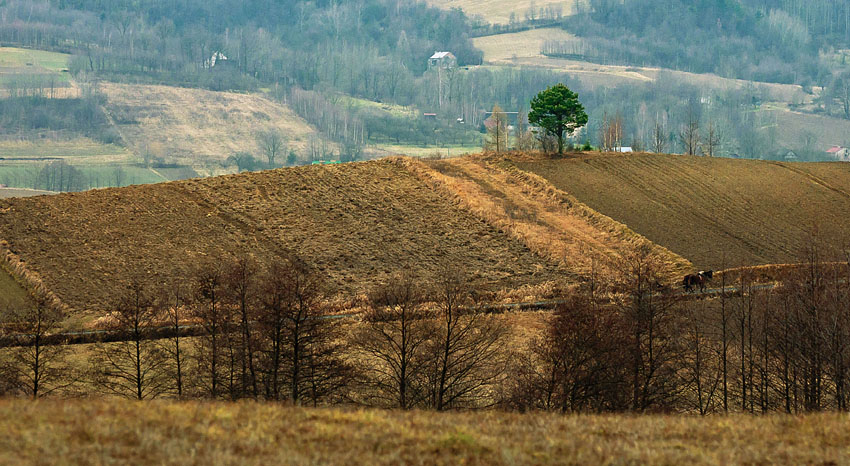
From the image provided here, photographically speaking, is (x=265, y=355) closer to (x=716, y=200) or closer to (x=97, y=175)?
(x=716, y=200)

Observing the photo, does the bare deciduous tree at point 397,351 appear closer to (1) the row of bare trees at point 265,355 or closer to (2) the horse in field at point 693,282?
(1) the row of bare trees at point 265,355

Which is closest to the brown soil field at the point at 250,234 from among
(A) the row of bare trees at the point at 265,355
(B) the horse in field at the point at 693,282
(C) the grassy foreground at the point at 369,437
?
(A) the row of bare trees at the point at 265,355

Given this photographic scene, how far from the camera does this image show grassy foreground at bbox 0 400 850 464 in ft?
57.5

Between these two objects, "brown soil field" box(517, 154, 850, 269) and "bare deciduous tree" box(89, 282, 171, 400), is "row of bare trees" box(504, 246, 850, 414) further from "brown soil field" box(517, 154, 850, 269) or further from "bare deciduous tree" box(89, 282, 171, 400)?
"brown soil field" box(517, 154, 850, 269)

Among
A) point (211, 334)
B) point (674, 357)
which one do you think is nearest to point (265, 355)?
point (211, 334)

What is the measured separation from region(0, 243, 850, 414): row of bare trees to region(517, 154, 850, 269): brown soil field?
67.9ft

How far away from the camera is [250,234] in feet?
217

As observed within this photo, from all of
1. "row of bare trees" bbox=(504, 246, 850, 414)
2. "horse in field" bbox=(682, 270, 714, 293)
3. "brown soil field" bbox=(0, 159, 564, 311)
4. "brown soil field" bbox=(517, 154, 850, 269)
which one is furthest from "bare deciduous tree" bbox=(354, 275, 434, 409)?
"brown soil field" bbox=(517, 154, 850, 269)

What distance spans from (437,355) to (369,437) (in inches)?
797

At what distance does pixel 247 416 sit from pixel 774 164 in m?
88.6

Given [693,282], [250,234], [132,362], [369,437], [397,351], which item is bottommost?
[693,282]

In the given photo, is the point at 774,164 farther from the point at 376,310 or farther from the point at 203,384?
the point at 203,384

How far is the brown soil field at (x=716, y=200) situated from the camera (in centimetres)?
7012

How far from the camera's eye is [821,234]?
72000mm
